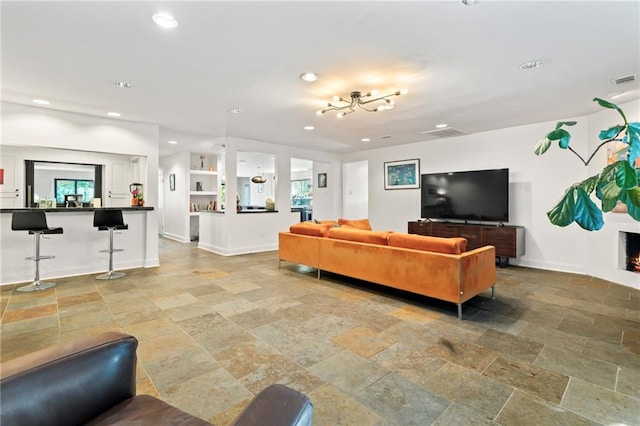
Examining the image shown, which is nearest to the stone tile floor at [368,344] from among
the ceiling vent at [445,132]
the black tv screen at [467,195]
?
the black tv screen at [467,195]

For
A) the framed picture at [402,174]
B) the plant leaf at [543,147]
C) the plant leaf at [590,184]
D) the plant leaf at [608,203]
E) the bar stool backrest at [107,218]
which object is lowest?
the bar stool backrest at [107,218]

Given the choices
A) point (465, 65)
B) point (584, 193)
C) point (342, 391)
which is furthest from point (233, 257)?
point (584, 193)

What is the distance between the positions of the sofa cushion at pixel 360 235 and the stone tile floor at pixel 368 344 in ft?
2.17

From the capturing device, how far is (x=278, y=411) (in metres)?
0.78

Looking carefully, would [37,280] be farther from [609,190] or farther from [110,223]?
[609,190]

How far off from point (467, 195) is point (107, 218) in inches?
239

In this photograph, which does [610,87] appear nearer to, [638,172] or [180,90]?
[638,172]

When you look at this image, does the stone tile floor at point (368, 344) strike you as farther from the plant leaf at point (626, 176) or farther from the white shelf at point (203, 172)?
the white shelf at point (203, 172)

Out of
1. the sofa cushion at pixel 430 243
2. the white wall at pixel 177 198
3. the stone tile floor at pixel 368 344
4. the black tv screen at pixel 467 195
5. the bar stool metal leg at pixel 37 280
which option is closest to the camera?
the stone tile floor at pixel 368 344

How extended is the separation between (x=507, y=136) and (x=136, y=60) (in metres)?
5.79

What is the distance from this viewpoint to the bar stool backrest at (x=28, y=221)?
3765mm

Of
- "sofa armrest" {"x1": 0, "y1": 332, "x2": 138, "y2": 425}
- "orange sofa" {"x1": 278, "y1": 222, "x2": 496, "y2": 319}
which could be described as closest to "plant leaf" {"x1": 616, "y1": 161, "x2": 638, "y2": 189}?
"orange sofa" {"x1": 278, "y1": 222, "x2": 496, "y2": 319}

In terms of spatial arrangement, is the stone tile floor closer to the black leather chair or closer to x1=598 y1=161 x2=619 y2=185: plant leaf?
the black leather chair

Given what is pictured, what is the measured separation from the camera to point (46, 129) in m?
4.38
